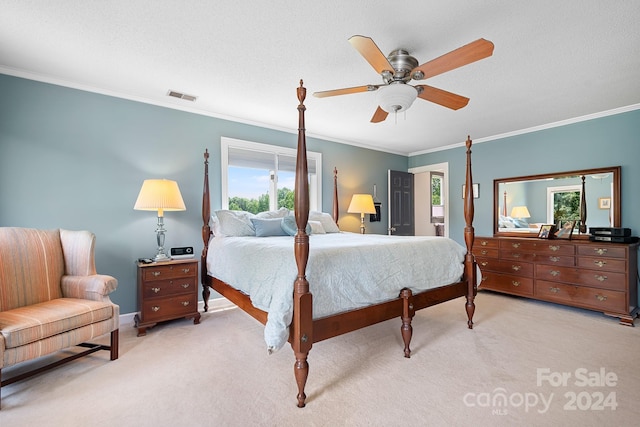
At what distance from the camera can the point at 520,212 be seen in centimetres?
444

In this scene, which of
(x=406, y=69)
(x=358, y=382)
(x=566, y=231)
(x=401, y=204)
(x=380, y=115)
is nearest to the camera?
(x=358, y=382)

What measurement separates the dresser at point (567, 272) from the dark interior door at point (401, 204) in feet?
5.42

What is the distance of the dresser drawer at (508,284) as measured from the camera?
3.85 metres

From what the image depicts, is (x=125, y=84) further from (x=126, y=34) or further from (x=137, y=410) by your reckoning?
(x=137, y=410)

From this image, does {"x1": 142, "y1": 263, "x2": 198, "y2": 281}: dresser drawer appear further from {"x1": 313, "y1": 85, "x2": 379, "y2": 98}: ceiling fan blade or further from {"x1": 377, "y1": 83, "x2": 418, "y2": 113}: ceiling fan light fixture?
{"x1": 377, "y1": 83, "x2": 418, "y2": 113}: ceiling fan light fixture

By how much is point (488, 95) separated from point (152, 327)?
4.27 meters

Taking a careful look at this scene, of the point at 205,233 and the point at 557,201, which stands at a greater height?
the point at 557,201

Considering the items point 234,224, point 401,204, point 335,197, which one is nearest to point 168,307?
point 234,224

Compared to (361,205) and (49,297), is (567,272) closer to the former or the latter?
(361,205)

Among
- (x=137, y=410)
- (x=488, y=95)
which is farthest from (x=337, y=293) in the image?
(x=488, y=95)

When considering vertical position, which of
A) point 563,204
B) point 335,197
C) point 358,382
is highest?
point 335,197

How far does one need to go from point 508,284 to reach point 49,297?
5.08 metres

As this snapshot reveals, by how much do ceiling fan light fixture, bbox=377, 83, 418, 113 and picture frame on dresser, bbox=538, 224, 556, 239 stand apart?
10.5 ft

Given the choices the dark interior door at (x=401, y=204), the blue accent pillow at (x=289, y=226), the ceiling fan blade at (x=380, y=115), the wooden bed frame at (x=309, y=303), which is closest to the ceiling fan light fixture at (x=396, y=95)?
the ceiling fan blade at (x=380, y=115)
